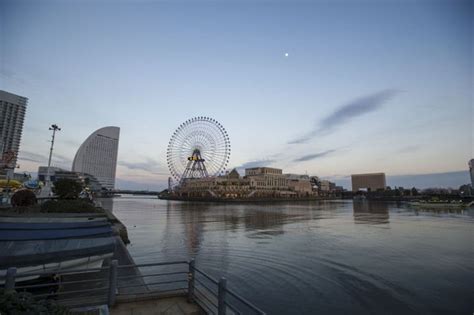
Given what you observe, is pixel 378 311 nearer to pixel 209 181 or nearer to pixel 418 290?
pixel 418 290

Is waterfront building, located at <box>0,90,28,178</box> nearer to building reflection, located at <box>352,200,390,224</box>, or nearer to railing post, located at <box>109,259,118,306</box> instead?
building reflection, located at <box>352,200,390,224</box>

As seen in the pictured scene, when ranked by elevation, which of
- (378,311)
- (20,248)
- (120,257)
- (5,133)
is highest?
(5,133)

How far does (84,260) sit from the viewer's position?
11.7m

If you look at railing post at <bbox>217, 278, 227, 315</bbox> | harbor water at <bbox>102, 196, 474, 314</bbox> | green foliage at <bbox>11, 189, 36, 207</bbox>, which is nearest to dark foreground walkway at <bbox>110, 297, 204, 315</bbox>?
railing post at <bbox>217, 278, 227, 315</bbox>

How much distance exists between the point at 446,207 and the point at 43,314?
366 ft

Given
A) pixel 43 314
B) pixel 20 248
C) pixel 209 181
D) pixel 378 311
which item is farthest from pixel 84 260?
pixel 209 181

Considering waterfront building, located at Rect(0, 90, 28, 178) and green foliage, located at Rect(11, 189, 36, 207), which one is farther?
waterfront building, located at Rect(0, 90, 28, 178)

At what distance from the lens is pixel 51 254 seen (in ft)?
35.4

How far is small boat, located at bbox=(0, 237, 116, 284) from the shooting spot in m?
9.87

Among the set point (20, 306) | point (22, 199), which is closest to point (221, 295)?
point (20, 306)

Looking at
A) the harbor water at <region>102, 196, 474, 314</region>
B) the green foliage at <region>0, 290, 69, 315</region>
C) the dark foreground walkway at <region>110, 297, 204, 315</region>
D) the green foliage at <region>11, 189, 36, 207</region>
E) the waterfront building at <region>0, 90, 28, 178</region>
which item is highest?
the waterfront building at <region>0, 90, 28, 178</region>

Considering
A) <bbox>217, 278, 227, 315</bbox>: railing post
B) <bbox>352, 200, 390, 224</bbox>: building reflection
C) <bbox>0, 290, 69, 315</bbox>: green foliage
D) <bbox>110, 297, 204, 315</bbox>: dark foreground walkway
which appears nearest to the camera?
<bbox>0, 290, 69, 315</bbox>: green foliage

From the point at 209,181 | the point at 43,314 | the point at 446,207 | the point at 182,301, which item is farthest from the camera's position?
the point at 209,181

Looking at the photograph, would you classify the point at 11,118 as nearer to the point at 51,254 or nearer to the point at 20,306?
the point at 51,254
